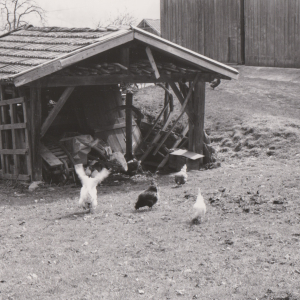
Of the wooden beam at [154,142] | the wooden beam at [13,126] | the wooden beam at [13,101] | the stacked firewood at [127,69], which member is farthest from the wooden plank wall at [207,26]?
the wooden beam at [13,126]

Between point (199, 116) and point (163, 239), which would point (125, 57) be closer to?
point (199, 116)

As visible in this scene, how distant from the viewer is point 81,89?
16.3 meters

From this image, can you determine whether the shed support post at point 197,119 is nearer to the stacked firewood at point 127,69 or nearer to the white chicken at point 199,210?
the stacked firewood at point 127,69

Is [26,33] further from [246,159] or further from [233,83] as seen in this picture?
[233,83]

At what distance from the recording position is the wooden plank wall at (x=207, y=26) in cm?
A: 2441

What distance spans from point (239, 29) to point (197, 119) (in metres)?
9.57

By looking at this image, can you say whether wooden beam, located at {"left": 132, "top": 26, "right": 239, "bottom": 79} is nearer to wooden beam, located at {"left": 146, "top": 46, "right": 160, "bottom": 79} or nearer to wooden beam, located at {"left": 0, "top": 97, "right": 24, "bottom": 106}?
wooden beam, located at {"left": 146, "top": 46, "right": 160, "bottom": 79}

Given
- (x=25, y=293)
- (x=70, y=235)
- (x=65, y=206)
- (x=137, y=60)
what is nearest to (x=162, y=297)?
(x=25, y=293)

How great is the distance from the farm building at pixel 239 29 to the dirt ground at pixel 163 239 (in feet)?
26.8

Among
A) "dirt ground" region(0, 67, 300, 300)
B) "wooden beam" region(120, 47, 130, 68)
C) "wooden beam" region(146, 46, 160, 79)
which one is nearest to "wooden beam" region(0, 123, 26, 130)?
"dirt ground" region(0, 67, 300, 300)

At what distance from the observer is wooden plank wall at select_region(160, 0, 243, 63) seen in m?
24.4

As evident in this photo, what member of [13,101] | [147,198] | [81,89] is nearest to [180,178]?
[147,198]

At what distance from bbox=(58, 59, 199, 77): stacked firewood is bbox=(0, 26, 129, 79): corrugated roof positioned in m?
0.53

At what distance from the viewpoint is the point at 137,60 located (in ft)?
49.2
